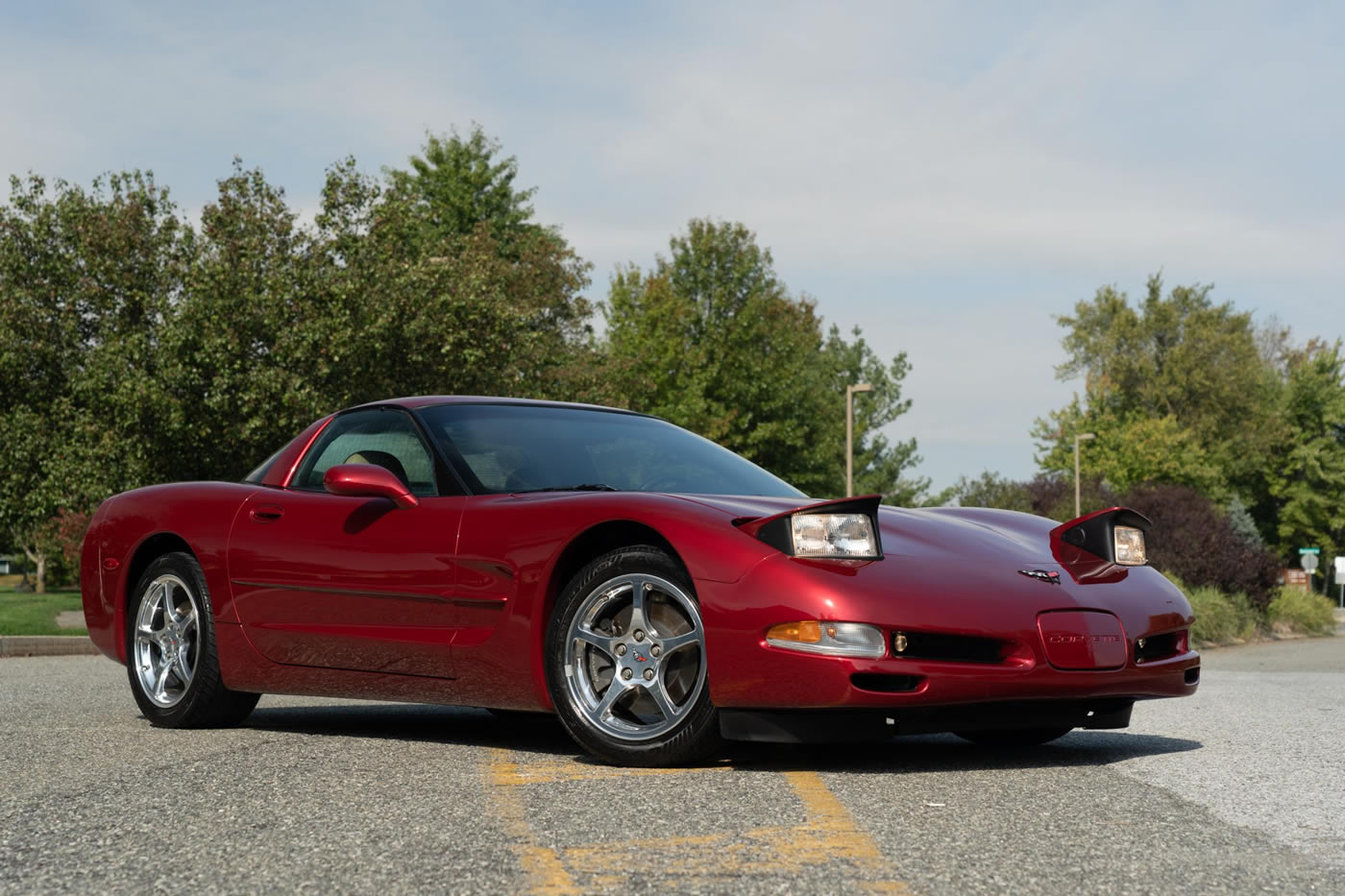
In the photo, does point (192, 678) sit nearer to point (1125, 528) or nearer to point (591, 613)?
point (591, 613)

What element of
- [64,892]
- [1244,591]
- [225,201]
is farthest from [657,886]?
[1244,591]

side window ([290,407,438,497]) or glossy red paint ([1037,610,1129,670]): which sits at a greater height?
side window ([290,407,438,497])

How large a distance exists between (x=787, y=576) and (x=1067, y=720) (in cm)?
107

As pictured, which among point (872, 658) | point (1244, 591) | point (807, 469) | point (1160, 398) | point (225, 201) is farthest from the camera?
point (1160, 398)

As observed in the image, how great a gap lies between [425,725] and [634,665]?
187 cm

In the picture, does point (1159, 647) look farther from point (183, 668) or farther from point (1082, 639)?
point (183, 668)

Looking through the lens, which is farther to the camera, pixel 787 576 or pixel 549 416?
pixel 549 416

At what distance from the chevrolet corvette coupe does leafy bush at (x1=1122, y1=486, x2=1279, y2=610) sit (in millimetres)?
19957

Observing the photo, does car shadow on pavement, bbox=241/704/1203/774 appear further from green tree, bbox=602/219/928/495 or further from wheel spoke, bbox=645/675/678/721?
green tree, bbox=602/219/928/495

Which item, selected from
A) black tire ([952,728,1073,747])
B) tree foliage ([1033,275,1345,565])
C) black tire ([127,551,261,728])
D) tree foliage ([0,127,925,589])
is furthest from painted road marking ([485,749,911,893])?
tree foliage ([1033,275,1345,565])

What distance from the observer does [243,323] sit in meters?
20.2

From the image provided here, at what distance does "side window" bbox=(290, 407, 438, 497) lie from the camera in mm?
5660

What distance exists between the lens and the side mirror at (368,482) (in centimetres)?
532

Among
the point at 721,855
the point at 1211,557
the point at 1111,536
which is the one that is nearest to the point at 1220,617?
the point at 1211,557
